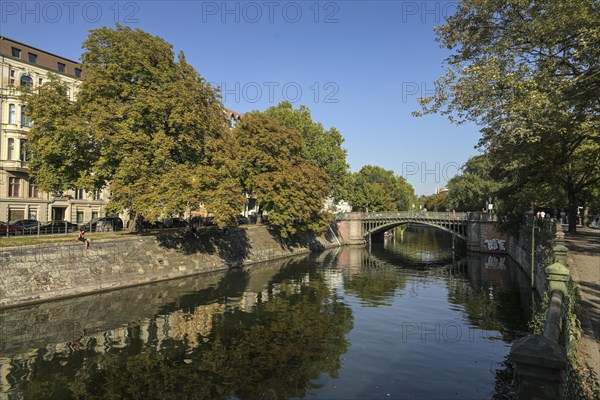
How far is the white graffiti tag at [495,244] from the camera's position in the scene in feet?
214

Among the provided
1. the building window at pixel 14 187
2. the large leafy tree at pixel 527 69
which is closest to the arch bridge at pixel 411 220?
the large leafy tree at pixel 527 69

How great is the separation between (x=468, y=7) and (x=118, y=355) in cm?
2401

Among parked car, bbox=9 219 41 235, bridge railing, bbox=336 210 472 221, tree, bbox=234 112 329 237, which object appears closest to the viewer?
parked car, bbox=9 219 41 235

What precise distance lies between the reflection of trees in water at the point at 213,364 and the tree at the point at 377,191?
6872 cm

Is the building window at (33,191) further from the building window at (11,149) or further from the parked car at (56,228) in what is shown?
the parked car at (56,228)

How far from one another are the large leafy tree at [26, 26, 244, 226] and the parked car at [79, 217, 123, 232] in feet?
29.4

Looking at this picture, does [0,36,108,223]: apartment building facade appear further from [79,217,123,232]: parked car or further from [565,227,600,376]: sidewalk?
[565,227,600,376]: sidewalk

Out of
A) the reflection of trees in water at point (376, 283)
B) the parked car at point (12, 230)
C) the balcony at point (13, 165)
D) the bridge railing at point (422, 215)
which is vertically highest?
the balcony at point (13, 165)

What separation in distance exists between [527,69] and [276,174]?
37.0m

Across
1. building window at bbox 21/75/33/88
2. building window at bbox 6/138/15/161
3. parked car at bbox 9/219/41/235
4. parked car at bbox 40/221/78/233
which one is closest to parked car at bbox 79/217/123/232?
parked car at bbox 40/221/78/233

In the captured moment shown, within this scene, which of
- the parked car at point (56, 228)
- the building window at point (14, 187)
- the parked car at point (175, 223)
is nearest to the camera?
the parked car at point (56, 228)

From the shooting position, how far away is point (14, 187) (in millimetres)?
52000

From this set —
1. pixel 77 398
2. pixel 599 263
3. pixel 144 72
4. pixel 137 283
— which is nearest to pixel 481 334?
pixel 599 263

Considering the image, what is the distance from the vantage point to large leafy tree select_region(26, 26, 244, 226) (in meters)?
34.6
